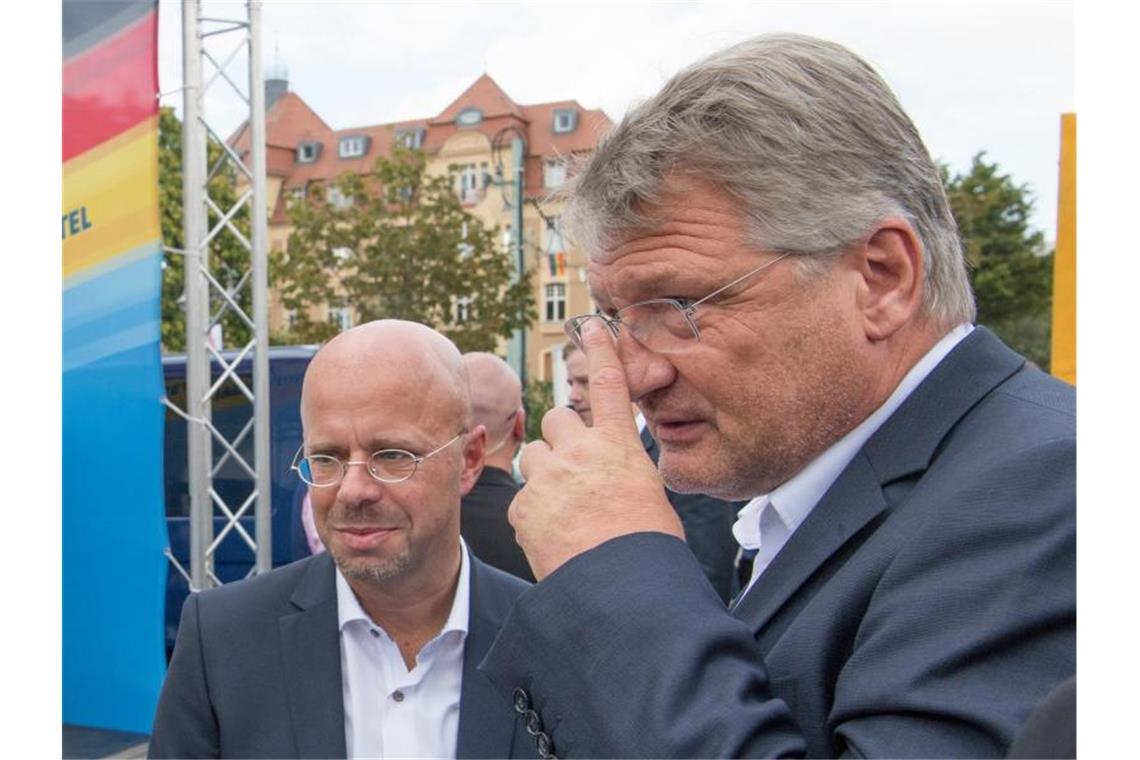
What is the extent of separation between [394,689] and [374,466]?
48 cm

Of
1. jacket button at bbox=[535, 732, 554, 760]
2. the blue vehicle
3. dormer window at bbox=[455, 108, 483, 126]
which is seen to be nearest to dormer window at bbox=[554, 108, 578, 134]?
jacket button at bbox=[535, 732, 554, 760]

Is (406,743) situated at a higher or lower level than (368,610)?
lower

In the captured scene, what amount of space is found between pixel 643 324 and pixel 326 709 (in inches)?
45.2

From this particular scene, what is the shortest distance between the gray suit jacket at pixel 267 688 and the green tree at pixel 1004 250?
2742 centimetres

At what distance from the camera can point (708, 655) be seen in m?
1.11

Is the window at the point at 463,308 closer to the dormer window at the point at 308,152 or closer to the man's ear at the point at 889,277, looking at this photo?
the dormer window at the point at 308,152

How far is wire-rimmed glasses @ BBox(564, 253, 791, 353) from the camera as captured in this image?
1416 mm

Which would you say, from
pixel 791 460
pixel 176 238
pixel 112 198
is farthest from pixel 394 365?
pixel 176 238

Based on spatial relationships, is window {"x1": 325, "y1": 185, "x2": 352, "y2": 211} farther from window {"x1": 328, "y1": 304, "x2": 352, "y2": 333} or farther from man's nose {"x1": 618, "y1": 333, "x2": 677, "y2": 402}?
man's nose {"x1": 618, "y1": 333, "x2": 677, "y2": 402}

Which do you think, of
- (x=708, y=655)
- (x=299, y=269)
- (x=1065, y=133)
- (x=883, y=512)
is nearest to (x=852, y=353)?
(x=883, y=512)

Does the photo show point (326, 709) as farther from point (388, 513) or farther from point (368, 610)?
point (388, 513)

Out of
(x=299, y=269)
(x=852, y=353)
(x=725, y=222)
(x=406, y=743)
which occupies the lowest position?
(x=406, y=743)

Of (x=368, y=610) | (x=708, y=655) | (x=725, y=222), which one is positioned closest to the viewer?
(x=708, y=655)

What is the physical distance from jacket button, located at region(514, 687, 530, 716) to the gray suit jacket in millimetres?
954
